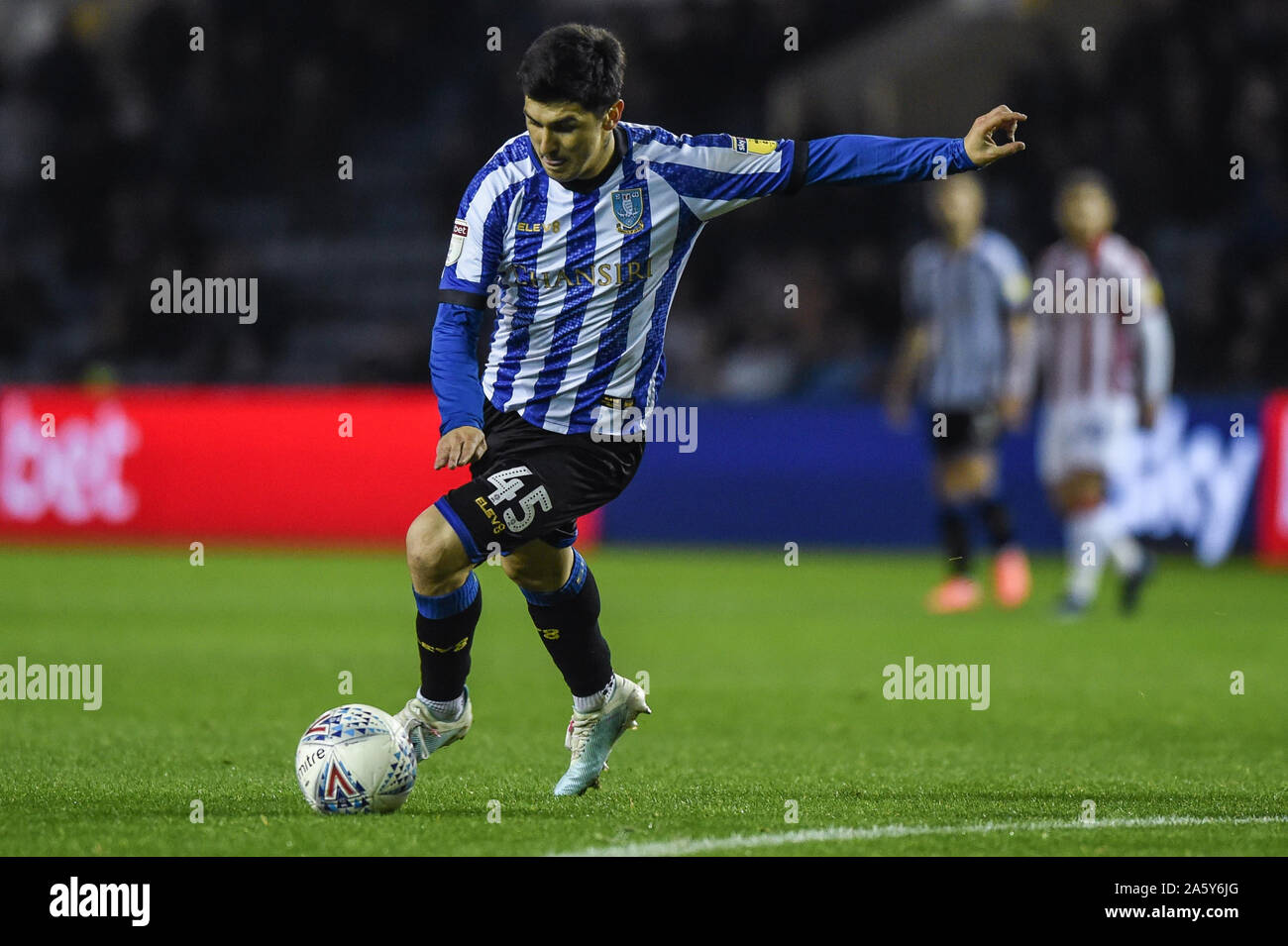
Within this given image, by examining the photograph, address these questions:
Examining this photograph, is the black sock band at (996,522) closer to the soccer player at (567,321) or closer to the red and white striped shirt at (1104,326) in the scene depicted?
the red and white striped shirt at (1104,326)

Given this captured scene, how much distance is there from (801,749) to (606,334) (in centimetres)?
171

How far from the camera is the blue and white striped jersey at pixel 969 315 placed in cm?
1120

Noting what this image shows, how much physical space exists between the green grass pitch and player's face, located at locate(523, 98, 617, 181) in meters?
1.66

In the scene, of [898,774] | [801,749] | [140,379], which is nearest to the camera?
[898,774]

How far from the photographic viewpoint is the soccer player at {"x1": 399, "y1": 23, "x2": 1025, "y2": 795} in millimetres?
4730

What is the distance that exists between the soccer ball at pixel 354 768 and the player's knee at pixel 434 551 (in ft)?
1.35

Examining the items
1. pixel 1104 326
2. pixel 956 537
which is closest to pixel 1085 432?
pixel 1104 326

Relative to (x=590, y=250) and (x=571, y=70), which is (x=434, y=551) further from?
(x=571, y=70)

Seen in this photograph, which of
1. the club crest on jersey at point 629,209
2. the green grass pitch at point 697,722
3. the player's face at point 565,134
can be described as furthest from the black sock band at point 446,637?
the player's face at point 565,134

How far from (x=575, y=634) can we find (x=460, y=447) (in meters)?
0.86

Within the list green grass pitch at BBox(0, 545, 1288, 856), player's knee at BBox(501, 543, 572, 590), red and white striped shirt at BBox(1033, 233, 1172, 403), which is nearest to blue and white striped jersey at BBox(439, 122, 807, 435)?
player's knee at BBox(501, 543, 572, 590)

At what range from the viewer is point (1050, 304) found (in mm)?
11188
